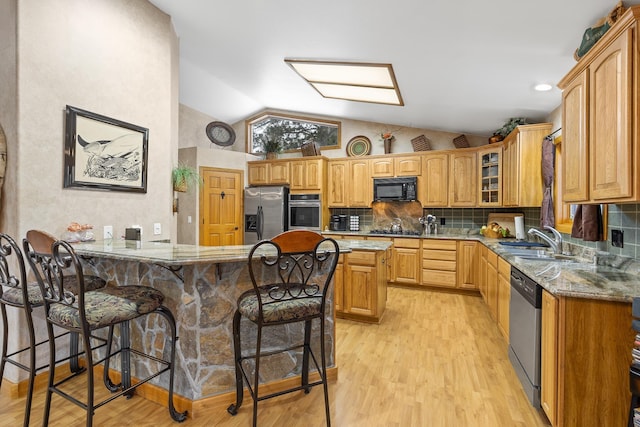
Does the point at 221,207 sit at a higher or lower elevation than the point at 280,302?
higher

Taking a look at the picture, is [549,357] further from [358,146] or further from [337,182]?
[358,146]

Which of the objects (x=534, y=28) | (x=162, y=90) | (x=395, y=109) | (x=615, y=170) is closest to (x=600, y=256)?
(x=615, y=170)

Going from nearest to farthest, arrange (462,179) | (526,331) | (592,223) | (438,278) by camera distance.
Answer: (526,331)
(592,223)
(438,278)
(462,179)

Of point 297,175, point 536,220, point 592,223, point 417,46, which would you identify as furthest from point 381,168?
point 592,223

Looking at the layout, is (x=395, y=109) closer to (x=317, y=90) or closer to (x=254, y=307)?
(x=317, y=90)

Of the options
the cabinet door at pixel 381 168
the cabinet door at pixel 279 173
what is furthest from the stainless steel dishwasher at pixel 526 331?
the cabinet door at pixel 279 173

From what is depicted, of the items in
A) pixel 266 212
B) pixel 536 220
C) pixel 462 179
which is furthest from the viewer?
pixel 266 212

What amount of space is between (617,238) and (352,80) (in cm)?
297

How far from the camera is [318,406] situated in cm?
193

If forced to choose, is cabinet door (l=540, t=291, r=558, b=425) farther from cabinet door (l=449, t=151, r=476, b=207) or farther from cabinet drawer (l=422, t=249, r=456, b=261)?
cabinet door (l=449, t=151, r=476, b=207)

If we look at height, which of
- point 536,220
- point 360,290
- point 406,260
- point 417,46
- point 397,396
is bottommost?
point 397,396

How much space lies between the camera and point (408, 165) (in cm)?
513

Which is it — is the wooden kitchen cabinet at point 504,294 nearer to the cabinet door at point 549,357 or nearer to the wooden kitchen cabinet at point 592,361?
the cabinet door at point 549,357

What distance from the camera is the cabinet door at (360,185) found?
5422 mm
